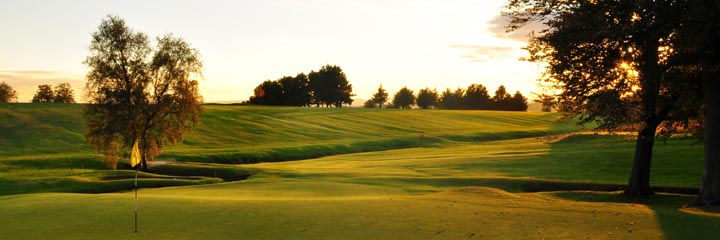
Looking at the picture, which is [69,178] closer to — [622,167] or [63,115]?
[622,167]

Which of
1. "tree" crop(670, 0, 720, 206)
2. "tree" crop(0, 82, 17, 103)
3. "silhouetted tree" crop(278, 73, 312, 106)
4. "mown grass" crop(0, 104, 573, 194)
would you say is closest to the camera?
"tree" crop(670, 0, 720, 206)

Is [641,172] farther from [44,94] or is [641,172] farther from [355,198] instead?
[44,94]

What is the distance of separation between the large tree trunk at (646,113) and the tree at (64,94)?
166 meters

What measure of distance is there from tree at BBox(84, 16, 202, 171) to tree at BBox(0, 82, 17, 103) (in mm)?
120801

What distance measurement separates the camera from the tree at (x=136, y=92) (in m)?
52.2

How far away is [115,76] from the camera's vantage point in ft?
173

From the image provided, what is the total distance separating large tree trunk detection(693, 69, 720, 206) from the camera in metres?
24.6

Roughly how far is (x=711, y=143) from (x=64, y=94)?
174601mm

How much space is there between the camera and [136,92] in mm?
52719

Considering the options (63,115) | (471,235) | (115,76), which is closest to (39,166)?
(115,76)

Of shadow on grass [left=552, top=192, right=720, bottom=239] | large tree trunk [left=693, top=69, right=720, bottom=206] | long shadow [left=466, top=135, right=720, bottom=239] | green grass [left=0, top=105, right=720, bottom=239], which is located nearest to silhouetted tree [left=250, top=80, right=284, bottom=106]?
green grass [left=0, top=105, right=720, bottom=239]

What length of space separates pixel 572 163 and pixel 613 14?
22.1 m

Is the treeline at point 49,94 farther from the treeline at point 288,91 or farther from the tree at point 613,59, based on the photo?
the tree at point 613,59

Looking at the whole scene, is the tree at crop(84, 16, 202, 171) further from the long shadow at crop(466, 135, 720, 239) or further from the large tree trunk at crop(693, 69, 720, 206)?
the large tree trunk at crop(693, 69, 720, 206)
